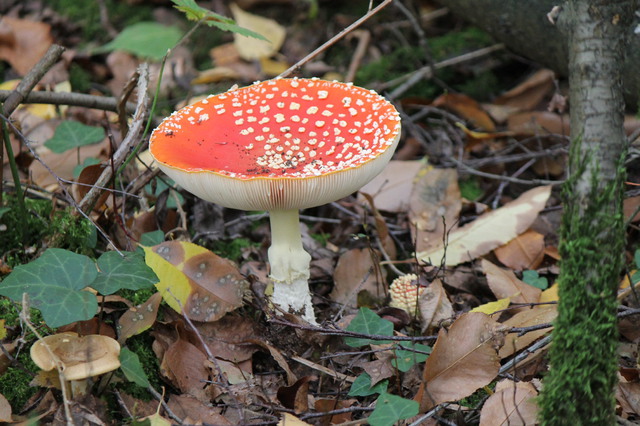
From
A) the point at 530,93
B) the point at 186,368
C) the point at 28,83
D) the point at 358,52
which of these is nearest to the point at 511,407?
the point at 186,368

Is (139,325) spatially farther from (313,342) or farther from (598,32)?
(598,32)

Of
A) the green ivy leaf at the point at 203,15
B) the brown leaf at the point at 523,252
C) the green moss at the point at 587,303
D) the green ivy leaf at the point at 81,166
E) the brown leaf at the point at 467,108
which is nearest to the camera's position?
the green moss at the point at 587,303

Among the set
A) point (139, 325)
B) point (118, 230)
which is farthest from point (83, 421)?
point (118, 230)

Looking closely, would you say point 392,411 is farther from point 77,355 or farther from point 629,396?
point 77,355

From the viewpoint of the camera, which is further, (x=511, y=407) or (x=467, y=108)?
→ (x=467, y=108)

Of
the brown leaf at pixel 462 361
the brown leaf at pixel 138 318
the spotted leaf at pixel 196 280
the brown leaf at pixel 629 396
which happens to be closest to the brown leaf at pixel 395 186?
the spotted leaf at pixel 196 280

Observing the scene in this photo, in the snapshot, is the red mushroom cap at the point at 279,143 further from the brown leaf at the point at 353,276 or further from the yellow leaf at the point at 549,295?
the yellow leaf at the point at 549,295
